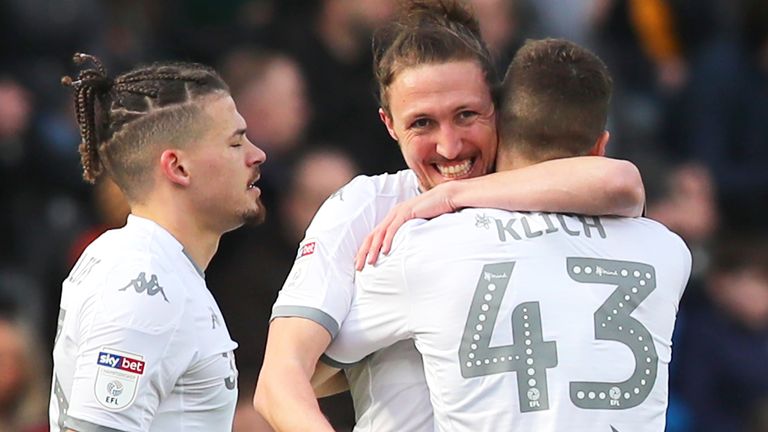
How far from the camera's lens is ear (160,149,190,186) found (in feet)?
13.9

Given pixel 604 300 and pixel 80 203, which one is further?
pixel 80 203

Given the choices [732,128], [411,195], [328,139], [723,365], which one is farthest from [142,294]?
[732,128]

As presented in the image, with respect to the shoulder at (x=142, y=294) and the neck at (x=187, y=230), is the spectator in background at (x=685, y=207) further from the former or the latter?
the shoulder at (x=142, y=294)

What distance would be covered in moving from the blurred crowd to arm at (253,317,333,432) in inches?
105

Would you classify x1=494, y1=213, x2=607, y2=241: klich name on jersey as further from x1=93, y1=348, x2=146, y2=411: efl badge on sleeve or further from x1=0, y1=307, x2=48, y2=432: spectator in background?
x1=0, y1=307, x2=48, y2=432: spectator in background

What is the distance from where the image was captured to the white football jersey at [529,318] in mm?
3850

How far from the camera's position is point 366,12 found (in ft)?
27.8

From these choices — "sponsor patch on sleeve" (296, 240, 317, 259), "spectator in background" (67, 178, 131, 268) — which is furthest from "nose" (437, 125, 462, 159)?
"spectator in background" (67, 178, 131, 268)

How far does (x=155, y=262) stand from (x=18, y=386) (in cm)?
282

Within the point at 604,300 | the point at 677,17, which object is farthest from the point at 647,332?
the point at 677,17

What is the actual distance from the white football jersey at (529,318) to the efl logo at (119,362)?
61 cm

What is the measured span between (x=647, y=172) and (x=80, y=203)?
123 inches

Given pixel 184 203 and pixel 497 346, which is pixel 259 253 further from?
pixel 497 346

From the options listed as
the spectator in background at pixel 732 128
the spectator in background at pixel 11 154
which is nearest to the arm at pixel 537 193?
the spectator in background at pixel 11 154
